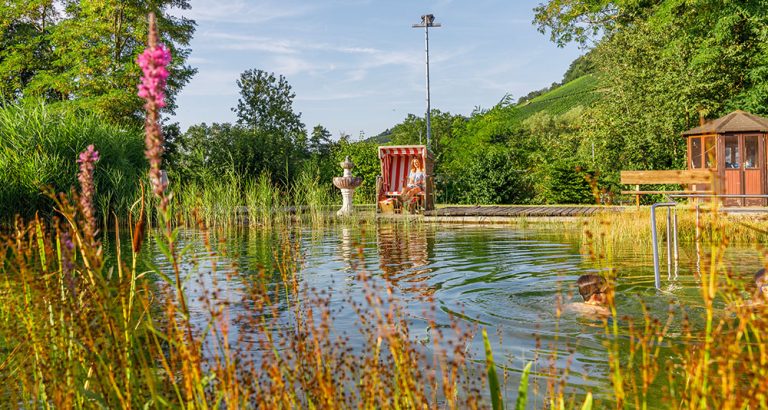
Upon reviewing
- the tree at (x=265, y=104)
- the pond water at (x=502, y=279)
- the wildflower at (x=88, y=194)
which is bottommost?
the pond water at (x=502, y=279)

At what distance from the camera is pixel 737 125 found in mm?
15914

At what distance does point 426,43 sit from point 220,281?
19.1m

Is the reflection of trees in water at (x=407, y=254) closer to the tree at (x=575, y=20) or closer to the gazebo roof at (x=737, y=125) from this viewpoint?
the gazebo roof at (x=737, y=125)

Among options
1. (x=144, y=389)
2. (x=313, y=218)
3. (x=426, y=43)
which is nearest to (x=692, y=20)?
(x=426, y=43)

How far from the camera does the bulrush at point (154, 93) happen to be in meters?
1.58

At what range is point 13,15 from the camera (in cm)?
2792

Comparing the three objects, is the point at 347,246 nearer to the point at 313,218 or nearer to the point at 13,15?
the point at 313,218

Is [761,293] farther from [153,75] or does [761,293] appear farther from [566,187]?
[566,187]

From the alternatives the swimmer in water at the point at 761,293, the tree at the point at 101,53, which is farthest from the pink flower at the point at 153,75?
the tree at the point at 101,53

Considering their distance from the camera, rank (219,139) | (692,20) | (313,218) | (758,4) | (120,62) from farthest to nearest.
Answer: (120,62)
(219,139)
(692,20)
(758,4)
(313,218)

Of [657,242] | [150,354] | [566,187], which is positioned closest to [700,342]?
[657,242]

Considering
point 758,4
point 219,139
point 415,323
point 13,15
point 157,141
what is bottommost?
point 415,323

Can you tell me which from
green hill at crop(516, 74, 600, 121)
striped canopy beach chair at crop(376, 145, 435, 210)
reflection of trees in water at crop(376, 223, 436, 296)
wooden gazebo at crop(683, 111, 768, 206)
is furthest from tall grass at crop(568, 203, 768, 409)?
green hill at crop(516, 74, 600, 121)

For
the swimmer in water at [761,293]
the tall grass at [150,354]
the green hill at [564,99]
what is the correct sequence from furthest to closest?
the green hill at [564,99] → the tall grass at [150,354] → the swimmer in water at [761,293]
